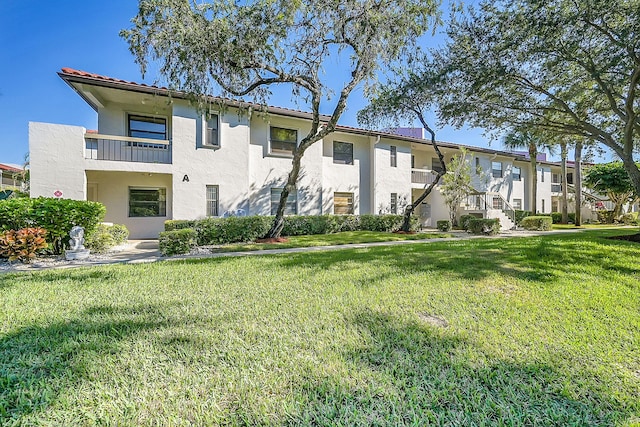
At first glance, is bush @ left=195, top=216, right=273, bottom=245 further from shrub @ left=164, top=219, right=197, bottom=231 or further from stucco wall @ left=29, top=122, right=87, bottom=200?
stucco wall @ left=29, top=122, right=87, bottom=200

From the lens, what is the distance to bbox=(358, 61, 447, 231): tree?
1177 centimetres

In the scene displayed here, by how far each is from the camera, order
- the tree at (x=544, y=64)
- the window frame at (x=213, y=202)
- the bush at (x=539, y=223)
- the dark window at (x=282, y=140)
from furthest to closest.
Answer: the bush at (x=539, y=223), the dark window at (x=282, y=140), the window frame at (x=213, y=202), the tree at (x=544, y=64)

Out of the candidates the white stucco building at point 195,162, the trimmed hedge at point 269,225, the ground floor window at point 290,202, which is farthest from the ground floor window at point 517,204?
the ground floor window at point 290,202

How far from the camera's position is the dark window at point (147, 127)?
14102mm

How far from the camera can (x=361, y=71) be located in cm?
1171

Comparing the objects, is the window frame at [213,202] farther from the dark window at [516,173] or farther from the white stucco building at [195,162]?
the dark window at [516,173]

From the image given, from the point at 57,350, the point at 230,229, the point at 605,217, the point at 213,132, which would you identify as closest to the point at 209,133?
the point at 213,132

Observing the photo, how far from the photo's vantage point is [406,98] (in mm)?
13266

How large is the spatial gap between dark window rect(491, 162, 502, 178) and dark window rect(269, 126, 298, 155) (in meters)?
19.0

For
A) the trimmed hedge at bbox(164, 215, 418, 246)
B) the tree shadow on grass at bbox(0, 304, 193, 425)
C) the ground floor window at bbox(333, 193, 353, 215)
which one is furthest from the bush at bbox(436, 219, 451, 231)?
the tree shadow on grass at bbox(0, 304, 193, 425)

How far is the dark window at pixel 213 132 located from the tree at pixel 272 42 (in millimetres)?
2588

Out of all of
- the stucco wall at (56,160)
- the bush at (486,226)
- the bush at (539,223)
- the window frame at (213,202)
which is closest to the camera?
the stucco wall at (56,160)

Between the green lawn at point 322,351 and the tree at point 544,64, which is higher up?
the tree at point 544,64

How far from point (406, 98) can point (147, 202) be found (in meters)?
13.5
